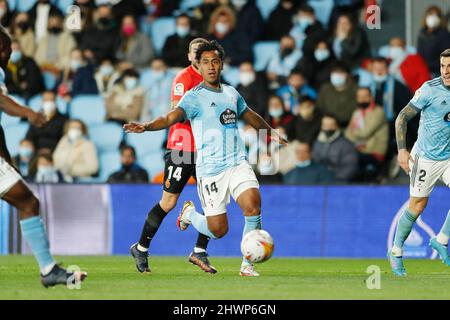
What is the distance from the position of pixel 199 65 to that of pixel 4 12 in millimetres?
12158

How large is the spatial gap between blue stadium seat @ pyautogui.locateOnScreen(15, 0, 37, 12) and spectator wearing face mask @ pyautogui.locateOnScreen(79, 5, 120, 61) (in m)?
1.66

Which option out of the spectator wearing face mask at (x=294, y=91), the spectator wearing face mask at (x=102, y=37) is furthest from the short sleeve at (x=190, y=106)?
the spectator wearing face mask at (x=102, y=37)

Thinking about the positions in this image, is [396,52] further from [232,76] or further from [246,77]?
[232,76]

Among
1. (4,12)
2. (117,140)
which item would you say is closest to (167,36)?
(117,140)

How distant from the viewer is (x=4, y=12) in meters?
24.1

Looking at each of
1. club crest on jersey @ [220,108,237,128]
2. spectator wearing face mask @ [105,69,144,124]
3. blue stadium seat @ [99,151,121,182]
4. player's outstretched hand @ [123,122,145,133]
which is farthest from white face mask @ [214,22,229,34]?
player's outstretched hand @ [123,122,145,133]

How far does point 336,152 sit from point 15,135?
21.2 feet

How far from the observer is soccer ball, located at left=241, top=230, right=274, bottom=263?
11984 millimetres

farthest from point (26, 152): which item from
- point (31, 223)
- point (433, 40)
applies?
point (31, 223)

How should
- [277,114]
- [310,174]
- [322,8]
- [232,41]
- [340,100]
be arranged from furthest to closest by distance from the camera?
[322,8]
[232,41]
[277,114]
[340,100]
[310,174]

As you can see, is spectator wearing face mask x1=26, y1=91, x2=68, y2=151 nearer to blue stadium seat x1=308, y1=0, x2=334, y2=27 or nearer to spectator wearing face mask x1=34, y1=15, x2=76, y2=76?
spectator wearing face mask x1=34, y1=15, x2=76, y2=76

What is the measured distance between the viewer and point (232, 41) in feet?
72.4

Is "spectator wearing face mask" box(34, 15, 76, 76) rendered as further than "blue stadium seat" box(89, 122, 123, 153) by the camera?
Yes
